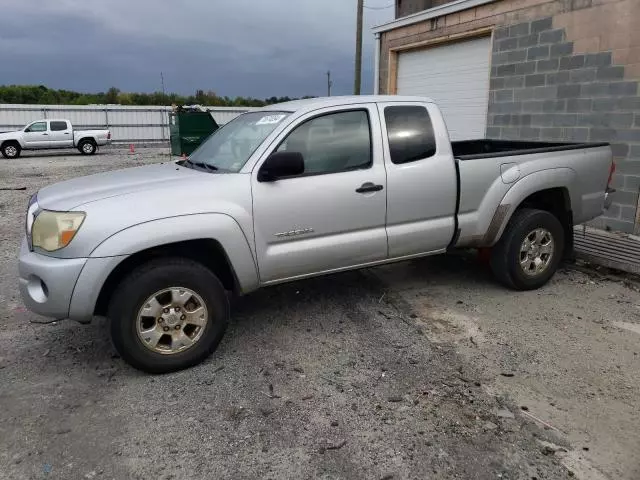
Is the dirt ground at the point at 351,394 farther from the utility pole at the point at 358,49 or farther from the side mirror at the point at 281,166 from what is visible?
the utility pole at the point at 358,49

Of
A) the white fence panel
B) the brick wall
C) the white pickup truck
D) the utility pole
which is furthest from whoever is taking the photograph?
the white fence panel

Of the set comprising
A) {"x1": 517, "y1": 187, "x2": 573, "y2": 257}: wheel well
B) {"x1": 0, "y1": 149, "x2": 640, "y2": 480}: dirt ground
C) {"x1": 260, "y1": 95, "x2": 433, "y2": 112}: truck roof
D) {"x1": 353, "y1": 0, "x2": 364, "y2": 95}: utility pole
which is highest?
{"x1": 353, "y1": 0, "x2": 364, "y2": 95}: utility pole

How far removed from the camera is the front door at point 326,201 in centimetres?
381

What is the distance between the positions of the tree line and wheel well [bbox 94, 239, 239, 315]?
4440 centimetres

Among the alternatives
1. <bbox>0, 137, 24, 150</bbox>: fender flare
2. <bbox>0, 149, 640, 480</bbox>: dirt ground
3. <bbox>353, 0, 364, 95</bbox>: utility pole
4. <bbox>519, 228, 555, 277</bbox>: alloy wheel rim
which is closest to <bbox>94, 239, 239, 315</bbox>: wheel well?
<bbox>0, 149, 640, 480</bbox>: dirt ground

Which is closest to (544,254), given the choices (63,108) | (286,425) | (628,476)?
(628,476)

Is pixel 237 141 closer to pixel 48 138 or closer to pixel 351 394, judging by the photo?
pixel 351 394

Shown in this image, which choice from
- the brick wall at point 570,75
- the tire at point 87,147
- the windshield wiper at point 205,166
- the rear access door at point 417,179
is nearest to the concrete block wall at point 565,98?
the brick wall at point 570,75

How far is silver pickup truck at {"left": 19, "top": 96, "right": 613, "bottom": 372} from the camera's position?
11.1 ft

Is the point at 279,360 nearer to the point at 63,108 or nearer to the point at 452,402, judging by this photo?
the point at 452,402

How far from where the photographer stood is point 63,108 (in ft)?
98.7

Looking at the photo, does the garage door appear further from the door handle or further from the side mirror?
the side mirror

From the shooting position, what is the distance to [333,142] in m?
4.16

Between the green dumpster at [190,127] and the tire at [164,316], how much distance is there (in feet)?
56.6
